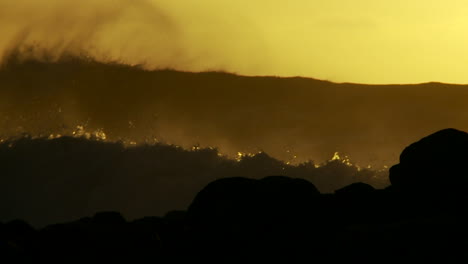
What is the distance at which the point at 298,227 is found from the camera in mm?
26984

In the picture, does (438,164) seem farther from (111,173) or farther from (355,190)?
(111,173)

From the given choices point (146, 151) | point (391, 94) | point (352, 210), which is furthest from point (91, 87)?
point (352, 210)

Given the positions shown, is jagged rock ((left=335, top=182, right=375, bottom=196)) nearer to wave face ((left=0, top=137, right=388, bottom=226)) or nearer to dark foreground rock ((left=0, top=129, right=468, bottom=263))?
dark foreground rock ((left=0, top=129, right=468, bottom=263))

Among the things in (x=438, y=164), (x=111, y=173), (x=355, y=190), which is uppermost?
(x=111, y=173)

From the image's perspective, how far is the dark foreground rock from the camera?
83.5 ft

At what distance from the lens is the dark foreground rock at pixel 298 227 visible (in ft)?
83.5

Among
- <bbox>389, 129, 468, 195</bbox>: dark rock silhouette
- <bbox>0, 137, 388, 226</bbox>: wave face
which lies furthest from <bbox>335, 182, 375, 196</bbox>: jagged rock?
<bbox>0, 137, 388, 226</bbox>: wave face

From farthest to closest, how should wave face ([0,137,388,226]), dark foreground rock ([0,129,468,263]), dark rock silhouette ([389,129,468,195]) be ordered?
wave face ([0,137,388,226]) → dark rock silhouette ([389,129,468,195]) → dark foreground rock ([0,129,468,263])

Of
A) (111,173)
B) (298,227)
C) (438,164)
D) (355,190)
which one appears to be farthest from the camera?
(111,173)

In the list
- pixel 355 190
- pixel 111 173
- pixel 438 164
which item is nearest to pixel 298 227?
pixel 355 190

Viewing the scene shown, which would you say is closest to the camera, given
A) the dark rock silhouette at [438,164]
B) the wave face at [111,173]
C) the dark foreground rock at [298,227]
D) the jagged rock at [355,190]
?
the dark foreground rock at [298,227]

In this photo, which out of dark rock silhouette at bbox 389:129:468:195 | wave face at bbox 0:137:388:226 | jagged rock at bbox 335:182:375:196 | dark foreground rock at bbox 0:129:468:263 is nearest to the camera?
dark foreground rock at bbox 0:129:468:263

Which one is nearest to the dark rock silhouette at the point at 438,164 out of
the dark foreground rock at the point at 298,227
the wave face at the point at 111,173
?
the dark foreground rock at the point at 298,227

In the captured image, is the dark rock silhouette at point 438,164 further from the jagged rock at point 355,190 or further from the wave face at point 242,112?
the wave face at point 242,112
